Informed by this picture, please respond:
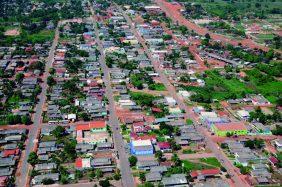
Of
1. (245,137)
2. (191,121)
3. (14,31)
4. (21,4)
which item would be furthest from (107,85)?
(21,4)

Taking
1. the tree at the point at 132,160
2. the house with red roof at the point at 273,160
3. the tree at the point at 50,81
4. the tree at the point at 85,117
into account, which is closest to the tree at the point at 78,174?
the tree at the point at 132,160

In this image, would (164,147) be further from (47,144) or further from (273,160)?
(47,144)

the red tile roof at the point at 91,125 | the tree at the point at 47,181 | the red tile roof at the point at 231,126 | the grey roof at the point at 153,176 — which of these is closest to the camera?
the tree at the point at 47,181

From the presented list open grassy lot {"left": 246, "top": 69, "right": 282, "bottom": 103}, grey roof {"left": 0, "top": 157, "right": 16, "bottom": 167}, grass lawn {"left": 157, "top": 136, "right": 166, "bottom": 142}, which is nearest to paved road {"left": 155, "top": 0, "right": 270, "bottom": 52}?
open grassy lot {"left": 246, "top": 69, "right": 282, "bottom": 103}

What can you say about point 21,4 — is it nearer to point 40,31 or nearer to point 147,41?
point 40,31

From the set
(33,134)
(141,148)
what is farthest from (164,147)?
(33,134)

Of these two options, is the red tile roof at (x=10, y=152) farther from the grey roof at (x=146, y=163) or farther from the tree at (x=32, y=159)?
the grey roof at (x=146, y=163)

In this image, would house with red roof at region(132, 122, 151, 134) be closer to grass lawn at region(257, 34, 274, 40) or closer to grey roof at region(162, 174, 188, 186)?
grey roof at region(162, 174, 188, 186)
